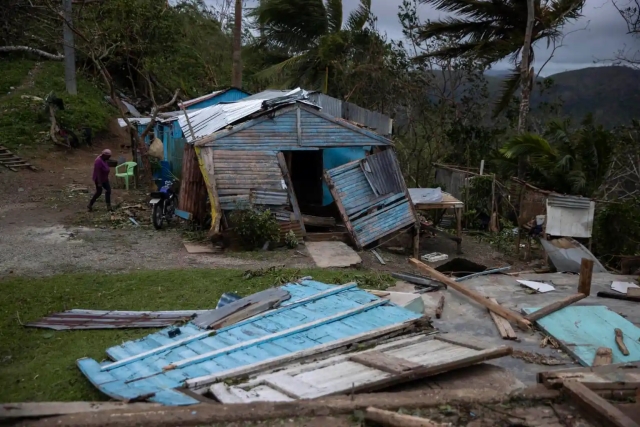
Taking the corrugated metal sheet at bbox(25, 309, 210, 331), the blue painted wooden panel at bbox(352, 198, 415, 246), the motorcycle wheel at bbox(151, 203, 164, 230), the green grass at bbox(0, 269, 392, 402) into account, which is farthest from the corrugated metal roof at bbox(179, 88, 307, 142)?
the corrugated metal sheet at bbox(25, 309, 210, 331)

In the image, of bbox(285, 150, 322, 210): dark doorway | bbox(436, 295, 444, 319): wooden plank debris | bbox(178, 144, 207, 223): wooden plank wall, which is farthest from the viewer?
bbox(285, 150, 322, 210): dark doorway

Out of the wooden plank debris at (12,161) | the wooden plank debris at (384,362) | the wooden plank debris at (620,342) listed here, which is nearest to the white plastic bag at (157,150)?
the wooden plank debris at (12,161)

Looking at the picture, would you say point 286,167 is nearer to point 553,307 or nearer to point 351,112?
point 351,112

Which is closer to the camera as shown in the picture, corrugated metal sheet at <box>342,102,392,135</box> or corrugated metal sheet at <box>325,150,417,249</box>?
corrugated metal sheet at <box>325,150,417,249</box>

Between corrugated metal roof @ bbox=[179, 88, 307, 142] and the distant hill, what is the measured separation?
11.4 metres

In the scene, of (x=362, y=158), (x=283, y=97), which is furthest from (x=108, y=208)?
(x=362, y=158)

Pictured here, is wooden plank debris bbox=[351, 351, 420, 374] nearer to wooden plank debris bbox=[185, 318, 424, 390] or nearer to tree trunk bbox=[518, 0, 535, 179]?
wooden plank debris bbox=[185, 318, 424, 390]

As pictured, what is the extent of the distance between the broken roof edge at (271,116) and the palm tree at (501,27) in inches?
236

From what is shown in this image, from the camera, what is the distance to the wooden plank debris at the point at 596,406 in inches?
171

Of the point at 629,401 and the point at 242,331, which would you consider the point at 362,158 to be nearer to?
the point at 242,331

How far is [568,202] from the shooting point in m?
11.7

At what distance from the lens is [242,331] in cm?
644

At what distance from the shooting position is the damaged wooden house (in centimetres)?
1181

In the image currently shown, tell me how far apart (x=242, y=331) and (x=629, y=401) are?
3.65m
